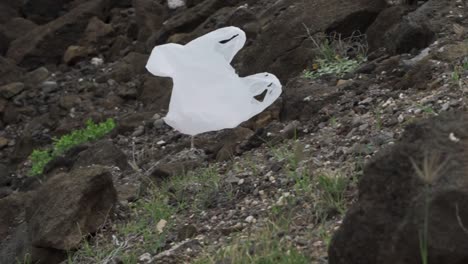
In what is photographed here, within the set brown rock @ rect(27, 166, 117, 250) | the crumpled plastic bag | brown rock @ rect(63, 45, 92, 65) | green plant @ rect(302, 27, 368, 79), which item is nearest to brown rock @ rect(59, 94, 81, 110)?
brown rock @ rect(63, 45, 92, 65)

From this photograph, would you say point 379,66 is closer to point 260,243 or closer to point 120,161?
point 120,161

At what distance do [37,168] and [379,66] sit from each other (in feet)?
8.82

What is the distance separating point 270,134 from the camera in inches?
183

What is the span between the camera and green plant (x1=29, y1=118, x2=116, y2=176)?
21.4ft

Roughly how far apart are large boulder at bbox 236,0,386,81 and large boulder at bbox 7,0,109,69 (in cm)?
344

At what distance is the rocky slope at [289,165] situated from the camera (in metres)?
2.55

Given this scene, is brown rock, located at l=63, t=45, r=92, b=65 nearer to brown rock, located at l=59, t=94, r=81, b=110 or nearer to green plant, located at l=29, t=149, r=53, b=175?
brown rock, located at l=59, t=94, r=81, b=110

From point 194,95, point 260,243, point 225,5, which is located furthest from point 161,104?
point 260,243

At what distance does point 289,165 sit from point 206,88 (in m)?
0.81

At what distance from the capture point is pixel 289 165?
3922 mm

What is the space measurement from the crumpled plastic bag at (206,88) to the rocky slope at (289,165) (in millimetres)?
190

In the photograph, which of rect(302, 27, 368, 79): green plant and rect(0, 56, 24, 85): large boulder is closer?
rect(302, 27, 368, 79): green plant

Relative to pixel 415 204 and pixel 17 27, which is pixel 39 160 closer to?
pixel 17 27

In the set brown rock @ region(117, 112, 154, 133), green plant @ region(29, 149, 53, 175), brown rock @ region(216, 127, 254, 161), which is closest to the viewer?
brown rock @ region(216, 127, 254, 161)
